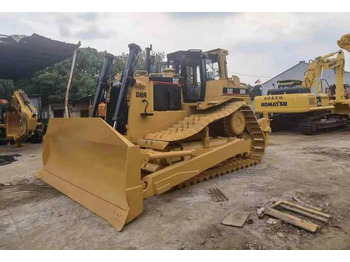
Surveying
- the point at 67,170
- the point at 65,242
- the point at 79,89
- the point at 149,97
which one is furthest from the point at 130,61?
the point at 79,89

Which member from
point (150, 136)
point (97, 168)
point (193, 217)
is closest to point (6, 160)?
point (150, 136)

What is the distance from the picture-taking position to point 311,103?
1130cm

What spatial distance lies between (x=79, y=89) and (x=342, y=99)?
48.6 feet

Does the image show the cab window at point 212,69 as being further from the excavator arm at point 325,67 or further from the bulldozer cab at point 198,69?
the excavator arm at point 325,67

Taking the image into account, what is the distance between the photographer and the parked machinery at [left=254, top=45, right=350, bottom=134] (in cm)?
1147

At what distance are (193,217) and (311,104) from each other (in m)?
9.80

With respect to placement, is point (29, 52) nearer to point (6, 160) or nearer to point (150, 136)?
point (6, 160)

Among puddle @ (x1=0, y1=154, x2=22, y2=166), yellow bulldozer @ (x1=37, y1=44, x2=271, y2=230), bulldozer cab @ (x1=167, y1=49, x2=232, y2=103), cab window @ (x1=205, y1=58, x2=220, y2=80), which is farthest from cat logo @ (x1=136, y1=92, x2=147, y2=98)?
puddle @ (x1=0, y1=154, x2=22, y2=166)

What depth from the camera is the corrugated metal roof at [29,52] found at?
357 inches

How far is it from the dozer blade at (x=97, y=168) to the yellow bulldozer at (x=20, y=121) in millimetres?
6393

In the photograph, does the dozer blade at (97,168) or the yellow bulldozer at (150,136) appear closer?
the dozer blade at (97,168)

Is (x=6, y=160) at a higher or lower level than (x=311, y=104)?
lower

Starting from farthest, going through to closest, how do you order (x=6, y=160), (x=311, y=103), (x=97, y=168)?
(x=311, y=103) < (x=6, y=160) < (x=97, y=168)

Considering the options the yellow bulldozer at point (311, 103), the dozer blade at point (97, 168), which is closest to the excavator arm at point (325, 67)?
the yellow bulldozer at point (311, 103)
